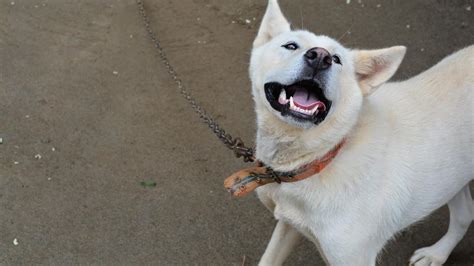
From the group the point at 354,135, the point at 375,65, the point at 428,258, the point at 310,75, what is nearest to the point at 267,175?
the point at 354,135

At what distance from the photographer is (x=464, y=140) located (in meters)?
2.93

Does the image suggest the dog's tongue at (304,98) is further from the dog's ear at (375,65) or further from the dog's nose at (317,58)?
the dog's ear at (375,65)

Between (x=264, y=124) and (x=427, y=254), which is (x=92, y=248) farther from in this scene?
(x=427, y=254)

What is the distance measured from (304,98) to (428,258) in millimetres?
1590

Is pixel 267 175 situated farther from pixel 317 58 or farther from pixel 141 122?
pixel 141 122

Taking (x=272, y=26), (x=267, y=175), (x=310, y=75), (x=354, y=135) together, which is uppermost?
(x=310, y=75)

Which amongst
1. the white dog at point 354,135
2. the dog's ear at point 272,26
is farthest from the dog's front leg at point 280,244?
the dog's ear at point 272,26

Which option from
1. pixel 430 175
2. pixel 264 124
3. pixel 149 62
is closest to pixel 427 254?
pixel 430 175

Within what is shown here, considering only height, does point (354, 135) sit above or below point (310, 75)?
below

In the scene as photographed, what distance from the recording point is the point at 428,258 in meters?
3.56

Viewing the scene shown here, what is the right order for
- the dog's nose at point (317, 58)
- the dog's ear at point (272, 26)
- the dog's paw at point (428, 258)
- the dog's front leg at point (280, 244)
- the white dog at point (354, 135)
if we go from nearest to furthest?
the dog's nose at point (317, 58) < the white dog at point (354, 135) < the dog's ear at point (272, 26) < the dog's front leg at point (280, 244) < the dog's paw at point (428, 258)

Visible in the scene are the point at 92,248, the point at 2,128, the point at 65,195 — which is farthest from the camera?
the point at 2,128

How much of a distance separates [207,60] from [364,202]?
2.52 meters

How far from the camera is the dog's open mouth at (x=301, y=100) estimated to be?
2.44 meters
